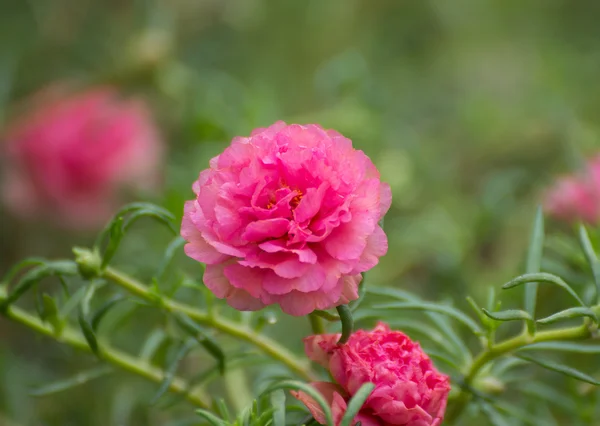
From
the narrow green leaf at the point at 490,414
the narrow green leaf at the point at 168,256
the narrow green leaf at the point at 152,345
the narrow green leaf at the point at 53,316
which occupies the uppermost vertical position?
the narrow green leaf at the point at 490,414

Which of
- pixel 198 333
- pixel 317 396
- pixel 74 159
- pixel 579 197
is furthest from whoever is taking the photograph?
pixel 74 159

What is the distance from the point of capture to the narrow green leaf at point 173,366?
437 millimetres

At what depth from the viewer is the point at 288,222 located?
1.18 ft

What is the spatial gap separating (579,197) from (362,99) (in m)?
0.35

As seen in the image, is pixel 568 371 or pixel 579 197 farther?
pixel 579 197

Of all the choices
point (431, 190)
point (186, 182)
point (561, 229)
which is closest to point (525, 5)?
point (431, 190)

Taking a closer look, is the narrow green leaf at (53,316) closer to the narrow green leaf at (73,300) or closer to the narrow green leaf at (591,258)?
the narrow green leaf at (73,300)

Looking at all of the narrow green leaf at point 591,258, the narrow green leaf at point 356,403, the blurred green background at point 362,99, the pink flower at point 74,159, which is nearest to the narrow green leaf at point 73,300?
the blurred green background at point 362,99

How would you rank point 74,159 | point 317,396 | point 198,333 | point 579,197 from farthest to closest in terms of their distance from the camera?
point 74,159 < point 579,197 < point 198,333 < point 317,396

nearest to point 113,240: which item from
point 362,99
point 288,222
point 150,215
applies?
point 150,215

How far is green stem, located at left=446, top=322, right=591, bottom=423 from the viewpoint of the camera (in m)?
0.40

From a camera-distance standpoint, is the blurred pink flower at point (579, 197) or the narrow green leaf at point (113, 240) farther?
the blurred pink flower at point (579, 197)

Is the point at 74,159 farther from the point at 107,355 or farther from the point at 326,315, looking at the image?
the point at 326,315

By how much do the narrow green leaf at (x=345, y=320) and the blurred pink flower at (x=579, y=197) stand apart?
40 cm
